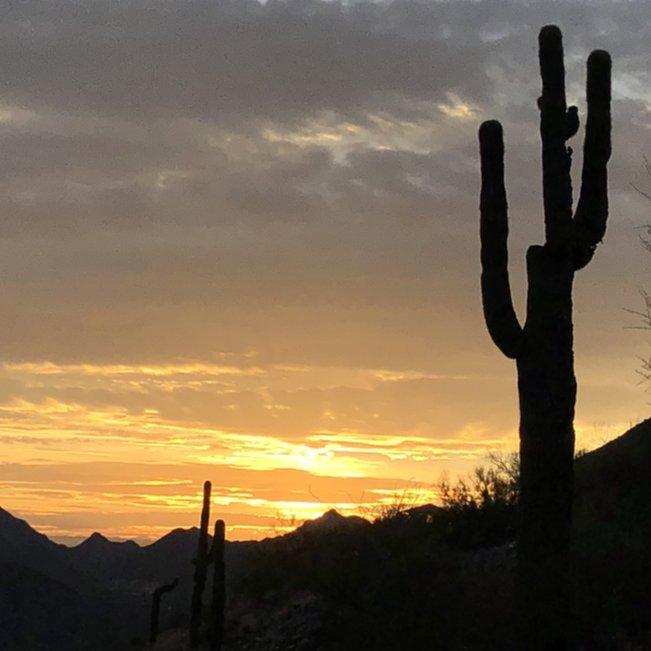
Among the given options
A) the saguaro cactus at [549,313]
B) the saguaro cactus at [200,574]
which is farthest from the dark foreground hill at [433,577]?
the saguaro cactus at [549,313]

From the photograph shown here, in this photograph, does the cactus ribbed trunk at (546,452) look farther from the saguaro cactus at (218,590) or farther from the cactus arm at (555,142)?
the saguaro cactus at (218,590)

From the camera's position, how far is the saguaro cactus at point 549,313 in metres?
15.5

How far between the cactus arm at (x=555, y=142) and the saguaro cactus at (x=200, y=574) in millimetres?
13513

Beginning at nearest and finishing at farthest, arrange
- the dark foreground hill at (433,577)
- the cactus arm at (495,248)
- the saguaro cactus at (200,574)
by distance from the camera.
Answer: the cactus arm at (495,248) < the dark foreground hill at (433,577) < the saguaro cactus at (200,574)

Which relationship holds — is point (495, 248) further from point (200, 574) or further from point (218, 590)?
point (200, 574)

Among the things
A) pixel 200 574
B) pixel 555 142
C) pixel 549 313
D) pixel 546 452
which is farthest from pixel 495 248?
pixel 200 574

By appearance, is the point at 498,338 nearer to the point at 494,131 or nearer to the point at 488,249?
the point at 488,249

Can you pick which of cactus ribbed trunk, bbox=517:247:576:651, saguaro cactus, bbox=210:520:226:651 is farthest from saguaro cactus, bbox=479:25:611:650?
saguaro cactus, bbox=210:520:226:651

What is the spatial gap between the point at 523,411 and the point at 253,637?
Answer: 1057 cm

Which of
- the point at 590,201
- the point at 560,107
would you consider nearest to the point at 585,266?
the point at 590,201

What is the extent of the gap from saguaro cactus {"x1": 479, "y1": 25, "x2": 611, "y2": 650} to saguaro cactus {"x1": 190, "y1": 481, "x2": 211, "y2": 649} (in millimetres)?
12201

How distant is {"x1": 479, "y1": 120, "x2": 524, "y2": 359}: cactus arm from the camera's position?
1609 centimetres

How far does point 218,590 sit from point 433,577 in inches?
203

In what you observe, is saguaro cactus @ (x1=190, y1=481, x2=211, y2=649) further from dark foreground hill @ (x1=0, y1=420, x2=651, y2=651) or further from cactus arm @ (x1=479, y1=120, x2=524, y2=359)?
cactus arm @ (x1=479, y1=120, x2=524, y2=359)
